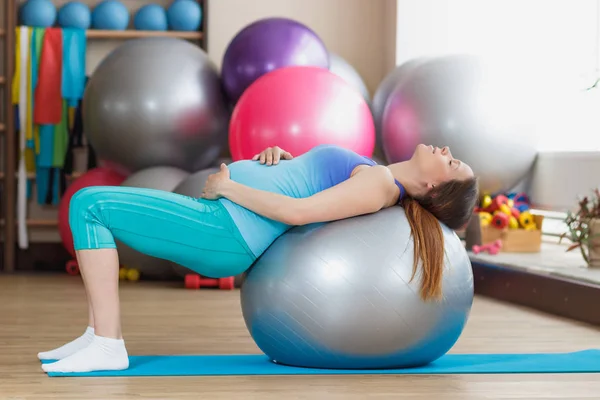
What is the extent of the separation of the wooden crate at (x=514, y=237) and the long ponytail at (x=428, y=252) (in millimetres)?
2540

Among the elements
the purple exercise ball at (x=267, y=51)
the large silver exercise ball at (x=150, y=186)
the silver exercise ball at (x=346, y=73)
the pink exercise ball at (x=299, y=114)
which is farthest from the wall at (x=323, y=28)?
the pink exercise ball at (x=299, y=114)

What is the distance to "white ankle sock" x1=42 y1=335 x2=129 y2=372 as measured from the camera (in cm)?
260

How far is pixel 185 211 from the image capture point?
266cm

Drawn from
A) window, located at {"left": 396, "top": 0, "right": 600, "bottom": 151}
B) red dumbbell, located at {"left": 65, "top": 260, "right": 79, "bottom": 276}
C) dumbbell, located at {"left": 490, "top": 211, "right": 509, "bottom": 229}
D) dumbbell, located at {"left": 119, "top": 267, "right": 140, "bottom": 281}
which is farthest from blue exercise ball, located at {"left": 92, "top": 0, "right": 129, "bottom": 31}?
dumbbell, located at {"left": 490, "top": 211, "right": 509, "bottom": 229}

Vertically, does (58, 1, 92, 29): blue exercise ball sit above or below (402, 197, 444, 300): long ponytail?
above

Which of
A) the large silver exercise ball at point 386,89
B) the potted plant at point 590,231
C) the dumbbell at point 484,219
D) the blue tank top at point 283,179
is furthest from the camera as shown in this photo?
the large silver exercise ball at point 386,89

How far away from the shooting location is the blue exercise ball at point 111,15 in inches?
236

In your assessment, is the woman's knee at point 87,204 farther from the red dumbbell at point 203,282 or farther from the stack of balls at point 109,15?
the stack of balls at point 109,15

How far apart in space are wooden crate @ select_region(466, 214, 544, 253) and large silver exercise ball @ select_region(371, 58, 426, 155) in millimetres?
724

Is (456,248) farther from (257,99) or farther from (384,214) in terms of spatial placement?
(257,99)

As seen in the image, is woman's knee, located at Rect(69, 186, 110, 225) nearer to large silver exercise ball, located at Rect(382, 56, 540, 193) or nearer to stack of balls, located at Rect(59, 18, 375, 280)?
stack of balls, located at Rect(59, 18, 375, 280)

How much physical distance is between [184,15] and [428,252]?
3.79m

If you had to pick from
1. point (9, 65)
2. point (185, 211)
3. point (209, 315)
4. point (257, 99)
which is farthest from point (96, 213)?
point (9, 65)

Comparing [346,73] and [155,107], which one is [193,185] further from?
[346,73]
